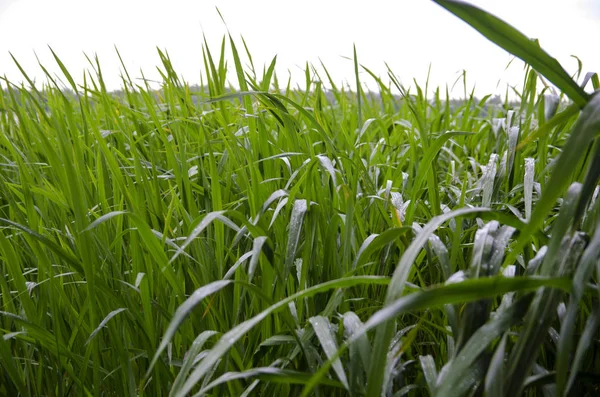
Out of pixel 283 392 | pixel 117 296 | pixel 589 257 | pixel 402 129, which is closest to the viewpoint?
pixel 589 257

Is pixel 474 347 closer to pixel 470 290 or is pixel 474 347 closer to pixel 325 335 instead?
pixel 470 290

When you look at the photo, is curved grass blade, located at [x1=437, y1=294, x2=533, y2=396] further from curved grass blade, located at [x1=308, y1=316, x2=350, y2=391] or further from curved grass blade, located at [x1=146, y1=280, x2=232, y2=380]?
curved grass blade, located at [x1=146, y1=280, x2=232, y2=380]

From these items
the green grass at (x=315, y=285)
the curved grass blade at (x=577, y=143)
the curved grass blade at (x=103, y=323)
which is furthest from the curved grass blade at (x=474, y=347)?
the curved grass blade at (x=103, y=323)

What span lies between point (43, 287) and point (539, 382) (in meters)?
0.66

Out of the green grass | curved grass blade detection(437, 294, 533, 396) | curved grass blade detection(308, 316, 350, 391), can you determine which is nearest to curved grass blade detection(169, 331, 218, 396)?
the green grass

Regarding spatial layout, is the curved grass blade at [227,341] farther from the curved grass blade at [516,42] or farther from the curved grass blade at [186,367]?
the curved grass blade at [516,42]

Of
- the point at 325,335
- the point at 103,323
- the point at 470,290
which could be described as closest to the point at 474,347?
the point at 470,290

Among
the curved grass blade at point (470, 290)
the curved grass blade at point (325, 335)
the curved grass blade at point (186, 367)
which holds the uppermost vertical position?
the curved grass blade at point (470, 290)

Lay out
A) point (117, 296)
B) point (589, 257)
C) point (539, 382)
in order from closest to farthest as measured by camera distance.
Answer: point (589, 257) → point (539, 382) → point (117, 296)

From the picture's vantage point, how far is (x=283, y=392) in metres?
0.74

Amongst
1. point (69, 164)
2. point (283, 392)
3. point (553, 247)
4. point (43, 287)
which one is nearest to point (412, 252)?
point (553, 247)

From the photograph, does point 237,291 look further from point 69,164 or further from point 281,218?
point 69,164

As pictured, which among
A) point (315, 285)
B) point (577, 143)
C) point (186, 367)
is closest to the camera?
point (577, 143)

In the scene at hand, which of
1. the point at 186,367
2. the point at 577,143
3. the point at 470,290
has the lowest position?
the point at 186,367
